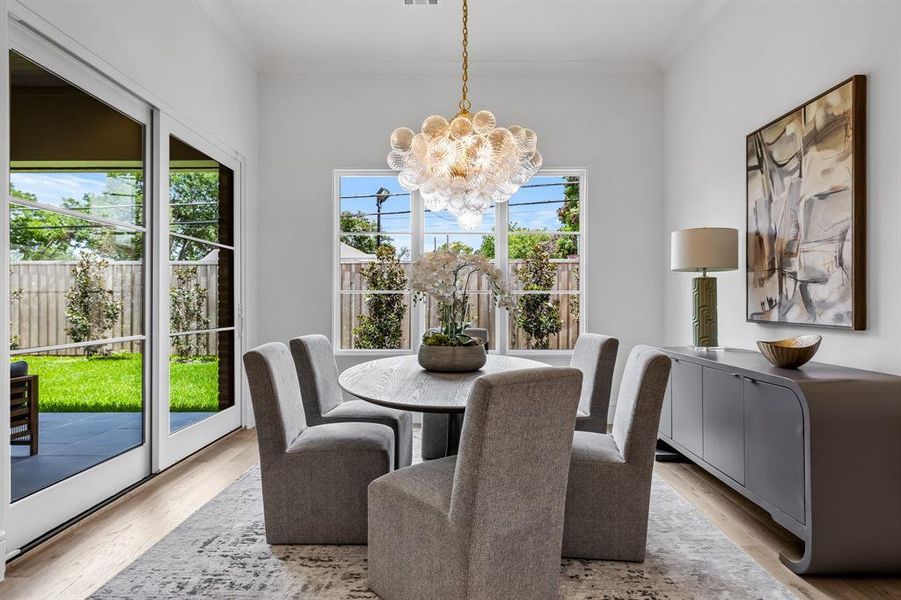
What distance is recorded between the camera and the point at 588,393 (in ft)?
9.00

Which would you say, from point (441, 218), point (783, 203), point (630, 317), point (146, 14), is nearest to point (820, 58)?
point (783, 203)

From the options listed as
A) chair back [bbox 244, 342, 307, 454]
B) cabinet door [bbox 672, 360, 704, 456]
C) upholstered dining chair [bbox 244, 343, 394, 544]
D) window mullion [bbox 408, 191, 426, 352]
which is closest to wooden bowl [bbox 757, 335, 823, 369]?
cabinet door [bbox 672, 360, 704, 456]

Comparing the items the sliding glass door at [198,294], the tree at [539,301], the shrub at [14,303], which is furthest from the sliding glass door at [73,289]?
the tree at [539,301]

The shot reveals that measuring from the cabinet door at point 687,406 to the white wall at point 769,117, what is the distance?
518 millimetres

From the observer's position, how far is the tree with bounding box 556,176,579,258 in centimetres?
474

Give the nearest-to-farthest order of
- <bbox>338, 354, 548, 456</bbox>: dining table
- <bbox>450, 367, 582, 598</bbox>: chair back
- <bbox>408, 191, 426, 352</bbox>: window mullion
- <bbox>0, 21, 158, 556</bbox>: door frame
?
<bbox>450, 367, 582, 598</bbox>: chair back → <bbox>338, 354, 548, 456</bbox>: dining table → <bbox>0, 21, 158, 556</bbox>: door frame → <bbox>408, 191, 426, 352</bbox>: window mullion

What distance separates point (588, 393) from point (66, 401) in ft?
8.16

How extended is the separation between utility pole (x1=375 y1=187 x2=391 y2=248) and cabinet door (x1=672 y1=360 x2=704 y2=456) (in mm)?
2674

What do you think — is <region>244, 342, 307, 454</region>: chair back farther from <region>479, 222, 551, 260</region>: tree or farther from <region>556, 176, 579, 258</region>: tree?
<region>556, 176, 579, 258</region>: tree

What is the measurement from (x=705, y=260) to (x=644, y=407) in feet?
5.05

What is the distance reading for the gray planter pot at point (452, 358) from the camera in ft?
7.96

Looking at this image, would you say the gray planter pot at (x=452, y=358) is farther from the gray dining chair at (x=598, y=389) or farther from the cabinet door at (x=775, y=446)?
the cabinet door at (x=775, y=446)

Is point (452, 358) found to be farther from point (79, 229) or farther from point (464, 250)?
point (464, 250)

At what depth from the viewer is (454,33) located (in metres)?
4.15
